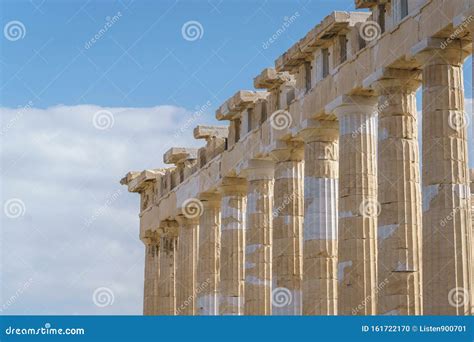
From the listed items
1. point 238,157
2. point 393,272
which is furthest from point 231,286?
point 393,272

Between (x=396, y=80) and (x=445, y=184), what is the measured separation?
437 cm

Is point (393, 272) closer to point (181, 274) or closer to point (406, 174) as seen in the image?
point (406, 174)

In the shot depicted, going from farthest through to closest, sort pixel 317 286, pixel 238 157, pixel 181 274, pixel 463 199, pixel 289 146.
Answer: pixel 181 274
pixel 238 157
pixel 289 146
pixel 317 286
pixel 463 199

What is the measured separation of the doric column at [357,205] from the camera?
3441 cm

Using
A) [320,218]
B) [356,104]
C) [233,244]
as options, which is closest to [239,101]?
[233,244]

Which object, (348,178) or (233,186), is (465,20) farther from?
(233,186)

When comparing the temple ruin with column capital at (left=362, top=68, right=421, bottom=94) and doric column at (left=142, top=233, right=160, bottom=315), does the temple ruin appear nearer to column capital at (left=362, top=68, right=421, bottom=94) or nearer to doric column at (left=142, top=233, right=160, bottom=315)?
column capital at (left=362, top=68, right=421, bottom=94)

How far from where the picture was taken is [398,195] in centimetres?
3244

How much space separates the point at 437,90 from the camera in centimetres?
3025

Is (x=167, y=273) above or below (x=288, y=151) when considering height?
above

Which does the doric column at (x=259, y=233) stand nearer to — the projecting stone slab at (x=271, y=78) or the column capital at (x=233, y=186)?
the column capital at (x=233, y=186)

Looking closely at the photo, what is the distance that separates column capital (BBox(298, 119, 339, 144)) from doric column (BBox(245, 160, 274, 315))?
203 inches

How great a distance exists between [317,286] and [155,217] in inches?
838

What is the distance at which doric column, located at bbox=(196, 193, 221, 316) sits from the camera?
49625 mm
